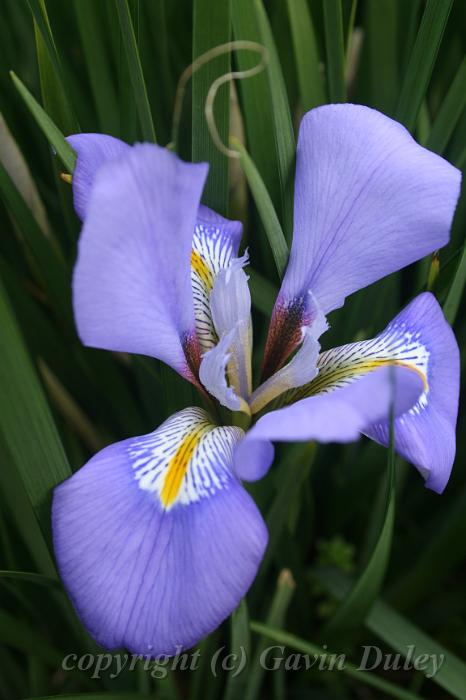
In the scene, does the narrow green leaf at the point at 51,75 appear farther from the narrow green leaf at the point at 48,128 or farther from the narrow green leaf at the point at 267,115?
the narrow green leaf at the point at 267,115

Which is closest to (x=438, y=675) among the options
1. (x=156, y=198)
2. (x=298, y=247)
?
(x=298, y=247)

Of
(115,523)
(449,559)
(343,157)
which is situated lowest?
(449,559)

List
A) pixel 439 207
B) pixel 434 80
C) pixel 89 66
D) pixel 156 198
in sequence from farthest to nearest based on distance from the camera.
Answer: pixel 434 80, pixel 89 66, pixel 439 207, pixel 156 198

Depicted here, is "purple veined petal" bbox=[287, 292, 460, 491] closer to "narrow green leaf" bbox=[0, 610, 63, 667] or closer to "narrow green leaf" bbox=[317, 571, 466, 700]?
"narrow green leaf" bbox=[317, 571, 466, 700]

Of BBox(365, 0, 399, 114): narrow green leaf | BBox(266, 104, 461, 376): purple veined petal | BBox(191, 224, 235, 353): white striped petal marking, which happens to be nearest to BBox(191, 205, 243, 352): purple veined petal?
BBox(191, 224, 235, 353): white striped petal marking

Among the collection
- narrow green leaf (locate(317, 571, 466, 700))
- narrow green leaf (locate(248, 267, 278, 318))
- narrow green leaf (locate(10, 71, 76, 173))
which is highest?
narrow green leaf (locate(10, 71, 76, 173))

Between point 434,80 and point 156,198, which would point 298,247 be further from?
point 434,80

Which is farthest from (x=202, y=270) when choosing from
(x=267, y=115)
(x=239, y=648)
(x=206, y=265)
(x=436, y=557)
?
(x=436, y=557)
